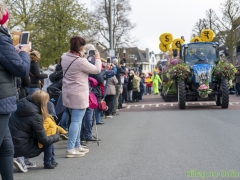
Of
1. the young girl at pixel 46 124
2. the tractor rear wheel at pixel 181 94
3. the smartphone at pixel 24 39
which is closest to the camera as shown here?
the smartphone at pixel 24 39

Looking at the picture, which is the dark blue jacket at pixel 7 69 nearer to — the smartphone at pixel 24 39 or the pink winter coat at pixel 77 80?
the smartphone at pixel 24 39

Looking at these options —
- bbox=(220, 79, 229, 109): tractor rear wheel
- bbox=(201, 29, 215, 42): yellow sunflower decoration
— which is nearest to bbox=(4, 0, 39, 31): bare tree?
bbox=(201, 29, 215, 42): yellow sunflower decoration

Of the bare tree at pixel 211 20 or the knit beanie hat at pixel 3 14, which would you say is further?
the bare tree at pixel 211 20

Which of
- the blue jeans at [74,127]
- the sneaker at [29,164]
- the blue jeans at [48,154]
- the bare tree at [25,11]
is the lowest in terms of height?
the sneaker at [29,164]

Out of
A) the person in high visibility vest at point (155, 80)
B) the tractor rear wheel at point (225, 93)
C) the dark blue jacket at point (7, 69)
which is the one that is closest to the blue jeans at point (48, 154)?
the dark blue jacket at point (7, 69)

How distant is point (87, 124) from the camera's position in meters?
9.34

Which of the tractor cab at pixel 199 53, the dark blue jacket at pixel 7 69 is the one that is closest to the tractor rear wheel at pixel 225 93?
the tractor cab at pixel 199 53

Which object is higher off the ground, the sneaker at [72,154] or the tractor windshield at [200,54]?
the tractor windshield at [200,54]

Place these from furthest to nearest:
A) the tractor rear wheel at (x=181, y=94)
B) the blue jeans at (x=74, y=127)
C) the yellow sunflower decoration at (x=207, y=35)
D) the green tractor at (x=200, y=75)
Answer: the yellow sunflower decoration at (x=207, y=35) < the green tractor at (x=200, y=75) < the tractor rear wheel at (x=181, y=94) < the blue jeans at (x=74, y=127)

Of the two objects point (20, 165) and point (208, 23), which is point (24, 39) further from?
point (208, 23)

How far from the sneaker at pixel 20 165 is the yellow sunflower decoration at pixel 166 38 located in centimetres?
2233

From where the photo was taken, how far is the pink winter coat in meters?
7.59

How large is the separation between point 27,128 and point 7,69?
194 centimetres

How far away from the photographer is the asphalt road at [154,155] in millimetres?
6320
